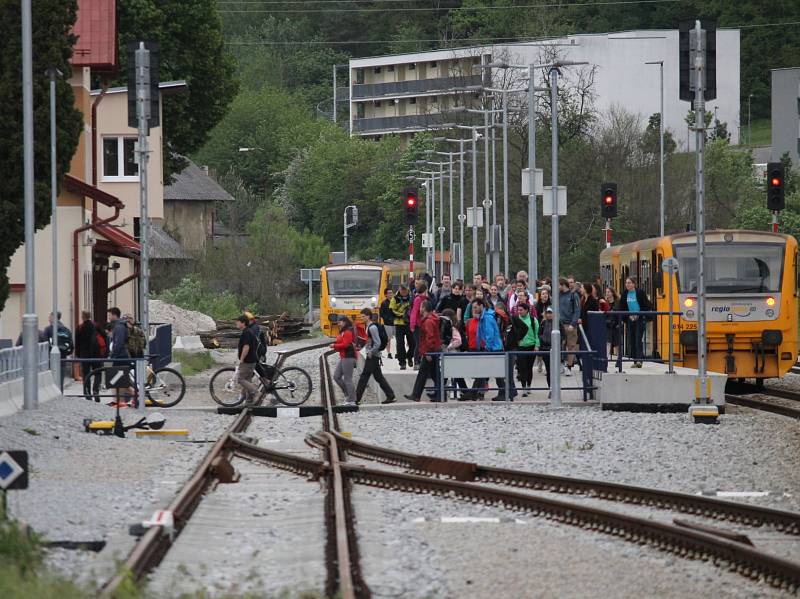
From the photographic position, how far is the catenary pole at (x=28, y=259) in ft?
85.0

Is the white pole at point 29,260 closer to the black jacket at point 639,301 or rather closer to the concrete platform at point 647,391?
Result: the concrete platform at point 647,391

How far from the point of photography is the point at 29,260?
27.0 metres

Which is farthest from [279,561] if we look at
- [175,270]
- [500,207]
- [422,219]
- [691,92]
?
[422,219]

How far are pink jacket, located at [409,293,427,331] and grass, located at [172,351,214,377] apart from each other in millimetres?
10904

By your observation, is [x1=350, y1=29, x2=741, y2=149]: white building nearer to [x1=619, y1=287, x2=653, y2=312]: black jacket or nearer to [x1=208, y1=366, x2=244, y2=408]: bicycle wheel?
[x1=619, y1=287, x2=653, y2=312]: black jacket

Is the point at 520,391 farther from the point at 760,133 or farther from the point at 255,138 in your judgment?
the point at 255,138

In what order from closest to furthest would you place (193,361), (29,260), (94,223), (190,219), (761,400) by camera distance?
(29,260)
(761,400)
(94,223)
(193,361)
(190,219)

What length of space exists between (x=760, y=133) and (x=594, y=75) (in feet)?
91.6

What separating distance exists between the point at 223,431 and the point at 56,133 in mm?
12210

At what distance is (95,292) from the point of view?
47844 mm

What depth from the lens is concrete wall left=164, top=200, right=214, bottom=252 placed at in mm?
113000

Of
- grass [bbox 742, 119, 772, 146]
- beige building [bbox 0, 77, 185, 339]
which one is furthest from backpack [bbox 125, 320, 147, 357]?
grass [bbox 742, 119, 772, 146]

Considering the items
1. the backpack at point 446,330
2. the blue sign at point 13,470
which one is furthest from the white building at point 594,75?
the blue sign at point 13,470

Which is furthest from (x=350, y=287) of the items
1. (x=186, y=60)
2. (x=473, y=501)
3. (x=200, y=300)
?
(x=473, y=501)
